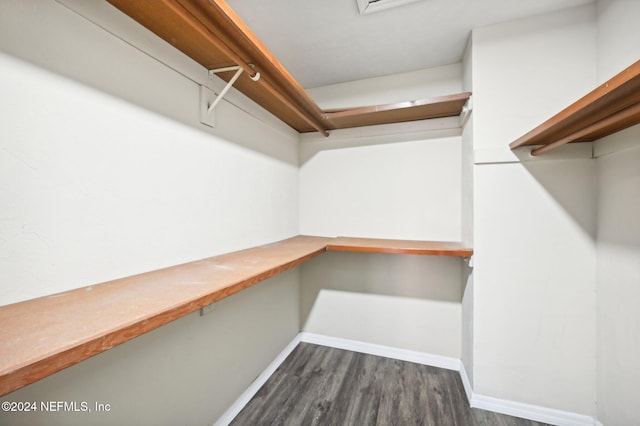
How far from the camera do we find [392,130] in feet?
6.90

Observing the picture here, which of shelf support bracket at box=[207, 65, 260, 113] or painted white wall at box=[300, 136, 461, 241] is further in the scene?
painted white wall at box=[300, 136, 461, 241]

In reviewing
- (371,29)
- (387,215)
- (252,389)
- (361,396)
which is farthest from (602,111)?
(252,389)

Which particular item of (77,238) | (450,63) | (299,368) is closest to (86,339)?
(77,238)

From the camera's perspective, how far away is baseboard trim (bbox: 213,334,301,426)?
144 cm

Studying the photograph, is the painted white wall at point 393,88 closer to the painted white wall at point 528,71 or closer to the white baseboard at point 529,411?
the painted white wall at point 528,71

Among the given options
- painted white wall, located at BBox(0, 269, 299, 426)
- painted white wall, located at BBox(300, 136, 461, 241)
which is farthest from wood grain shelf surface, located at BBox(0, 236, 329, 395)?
painted white wall, located at BBox(300, 136, 461, 241)

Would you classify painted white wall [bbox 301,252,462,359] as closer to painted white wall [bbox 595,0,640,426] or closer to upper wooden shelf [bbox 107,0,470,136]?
painted white wall [bbox 595,0,640,426]

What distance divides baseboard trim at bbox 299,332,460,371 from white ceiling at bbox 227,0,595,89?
230 cm

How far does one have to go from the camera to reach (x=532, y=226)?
4.91ft

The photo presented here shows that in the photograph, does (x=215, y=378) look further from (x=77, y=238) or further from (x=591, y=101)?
(x=591, y=101)

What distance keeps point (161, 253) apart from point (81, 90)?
648 mm

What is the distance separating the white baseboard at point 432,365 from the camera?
1445 mm

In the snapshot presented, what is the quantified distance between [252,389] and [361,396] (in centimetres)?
73

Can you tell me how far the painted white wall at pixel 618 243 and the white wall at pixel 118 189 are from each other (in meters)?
1.98
